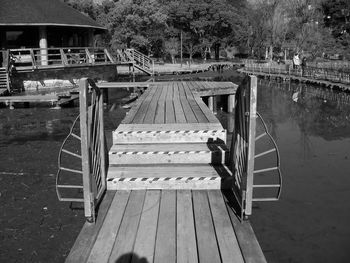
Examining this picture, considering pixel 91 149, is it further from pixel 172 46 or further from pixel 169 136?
pixel 172 46

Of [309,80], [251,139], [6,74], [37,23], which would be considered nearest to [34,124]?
[6,74]

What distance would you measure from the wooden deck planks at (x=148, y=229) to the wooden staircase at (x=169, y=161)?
1.00 ft

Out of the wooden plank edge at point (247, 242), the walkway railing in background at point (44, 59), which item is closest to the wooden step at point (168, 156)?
the wooden plank edge at point (247, 242)

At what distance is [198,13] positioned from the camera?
60.4 m

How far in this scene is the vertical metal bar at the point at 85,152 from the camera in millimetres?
4199

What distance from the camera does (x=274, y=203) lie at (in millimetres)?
7387

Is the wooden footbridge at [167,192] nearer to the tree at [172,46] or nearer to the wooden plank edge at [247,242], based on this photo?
the wooden plank edge at [247,242]

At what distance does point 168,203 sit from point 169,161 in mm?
1320

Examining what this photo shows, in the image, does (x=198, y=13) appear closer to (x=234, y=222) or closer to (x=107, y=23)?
(x=107, y=23)

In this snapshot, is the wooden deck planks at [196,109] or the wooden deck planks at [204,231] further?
the wooden deck planks at [196,109]

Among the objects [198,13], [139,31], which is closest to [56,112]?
[139,31]

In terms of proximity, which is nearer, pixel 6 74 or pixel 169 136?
pixel 169 136

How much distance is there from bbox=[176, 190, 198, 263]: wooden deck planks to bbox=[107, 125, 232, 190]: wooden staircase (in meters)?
0.33

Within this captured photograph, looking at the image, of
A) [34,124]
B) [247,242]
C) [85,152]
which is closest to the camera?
[247,242]
